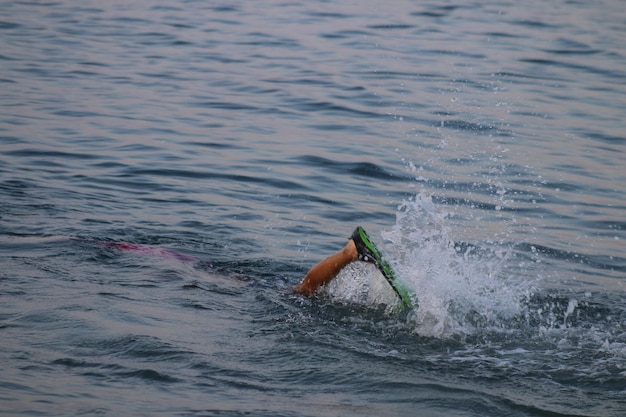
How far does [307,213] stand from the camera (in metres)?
10.1

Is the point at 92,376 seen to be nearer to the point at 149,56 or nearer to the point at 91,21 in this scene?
the point at 149,56

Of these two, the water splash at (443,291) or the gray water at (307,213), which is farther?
the water splash at (443,291)

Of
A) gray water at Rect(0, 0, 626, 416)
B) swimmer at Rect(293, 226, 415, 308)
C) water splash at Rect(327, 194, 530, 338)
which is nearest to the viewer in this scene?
gray water at Rect(0, 0, 626, 416)

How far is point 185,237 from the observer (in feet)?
30.3

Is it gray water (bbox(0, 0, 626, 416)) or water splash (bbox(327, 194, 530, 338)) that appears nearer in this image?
gray water (bbox(0, 0, 626, 416))

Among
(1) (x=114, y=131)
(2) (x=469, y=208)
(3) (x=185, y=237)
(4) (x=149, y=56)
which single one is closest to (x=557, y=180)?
(2) (x=469, y=208)

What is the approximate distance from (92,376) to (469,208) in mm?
5391

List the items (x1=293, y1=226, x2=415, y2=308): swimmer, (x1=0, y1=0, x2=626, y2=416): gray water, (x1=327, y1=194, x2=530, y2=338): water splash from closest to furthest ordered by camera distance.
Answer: (x1=0, y1=0, x2=626, y2=416): gray water → (x1=327, y1=194, x2=530, y2=338): water splash → (x1=293, y1=226, x2=415, y2=308): swimmer

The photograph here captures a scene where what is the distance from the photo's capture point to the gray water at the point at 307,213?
6047 millimetres

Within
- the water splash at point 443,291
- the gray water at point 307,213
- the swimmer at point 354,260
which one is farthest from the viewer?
the swimmer at point 354,260

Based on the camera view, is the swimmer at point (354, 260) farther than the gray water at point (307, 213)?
Yes

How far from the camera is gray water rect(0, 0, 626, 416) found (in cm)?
605

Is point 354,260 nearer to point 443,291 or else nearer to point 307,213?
point 443,291

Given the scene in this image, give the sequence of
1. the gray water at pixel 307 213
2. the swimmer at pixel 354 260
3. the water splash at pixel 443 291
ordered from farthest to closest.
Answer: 1. the swimmer at pixel 354 260
2. the water splash at pixel 443 291
3. the gray water at pixel 307 213
